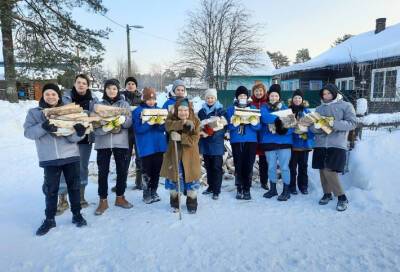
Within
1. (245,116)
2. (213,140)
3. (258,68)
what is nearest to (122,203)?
(213,140)

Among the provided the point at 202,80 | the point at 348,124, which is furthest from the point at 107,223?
the point at 202,80

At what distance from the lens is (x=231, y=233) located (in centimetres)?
396

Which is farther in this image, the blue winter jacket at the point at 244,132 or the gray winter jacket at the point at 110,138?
the blue winter jacket at the point at 244,132

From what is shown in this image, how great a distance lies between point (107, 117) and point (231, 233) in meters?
2.28

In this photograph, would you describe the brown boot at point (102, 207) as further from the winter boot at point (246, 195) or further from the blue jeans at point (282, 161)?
the blue jeans at point (282, 161)

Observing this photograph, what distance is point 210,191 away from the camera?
5.71 m

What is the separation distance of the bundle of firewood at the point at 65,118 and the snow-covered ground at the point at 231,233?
1.28 metres

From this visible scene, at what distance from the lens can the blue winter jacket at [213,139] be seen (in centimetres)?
526

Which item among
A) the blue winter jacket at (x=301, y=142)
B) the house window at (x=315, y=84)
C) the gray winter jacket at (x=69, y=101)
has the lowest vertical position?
the blue winter jacket at (x=301, y=142)

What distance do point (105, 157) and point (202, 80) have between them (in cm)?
3060

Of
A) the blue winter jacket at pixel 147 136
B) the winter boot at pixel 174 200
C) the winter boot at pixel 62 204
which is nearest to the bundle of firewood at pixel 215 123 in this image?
the blue winter jacket at pixel 147 136

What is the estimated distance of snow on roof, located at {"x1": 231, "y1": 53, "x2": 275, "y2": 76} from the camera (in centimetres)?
3412

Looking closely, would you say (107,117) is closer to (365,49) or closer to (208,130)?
(208,130)

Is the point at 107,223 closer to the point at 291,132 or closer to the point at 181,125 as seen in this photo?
the point at 181,125
